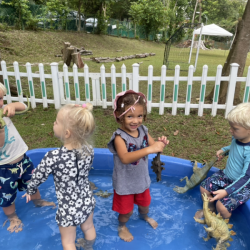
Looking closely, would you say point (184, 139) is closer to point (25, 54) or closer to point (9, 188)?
point (9, 188)

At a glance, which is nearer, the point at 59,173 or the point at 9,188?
the point at 59,173

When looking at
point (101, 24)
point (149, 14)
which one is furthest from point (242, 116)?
point (149, 14)

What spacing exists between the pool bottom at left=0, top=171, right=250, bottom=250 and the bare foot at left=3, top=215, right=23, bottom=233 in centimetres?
4

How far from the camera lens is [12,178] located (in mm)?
2330

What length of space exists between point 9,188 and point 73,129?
1111 millimetres

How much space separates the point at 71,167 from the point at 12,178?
88 cm

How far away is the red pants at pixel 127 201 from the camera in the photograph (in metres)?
2.30

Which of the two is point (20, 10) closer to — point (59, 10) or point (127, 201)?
point (59, 10)

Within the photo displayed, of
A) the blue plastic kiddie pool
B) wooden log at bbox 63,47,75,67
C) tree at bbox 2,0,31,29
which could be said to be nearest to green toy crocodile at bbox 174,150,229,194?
the blue plastic kiddie pool

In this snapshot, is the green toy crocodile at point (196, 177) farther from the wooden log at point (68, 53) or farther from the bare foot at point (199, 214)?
the wooden log at point (68, 53)

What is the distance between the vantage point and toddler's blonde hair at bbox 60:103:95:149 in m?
1.73

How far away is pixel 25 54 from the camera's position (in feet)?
48.5

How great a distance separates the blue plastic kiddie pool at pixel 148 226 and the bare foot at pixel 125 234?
0.04 meters

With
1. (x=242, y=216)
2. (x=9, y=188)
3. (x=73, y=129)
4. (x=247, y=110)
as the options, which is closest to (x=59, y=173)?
(x=73, y=129)
